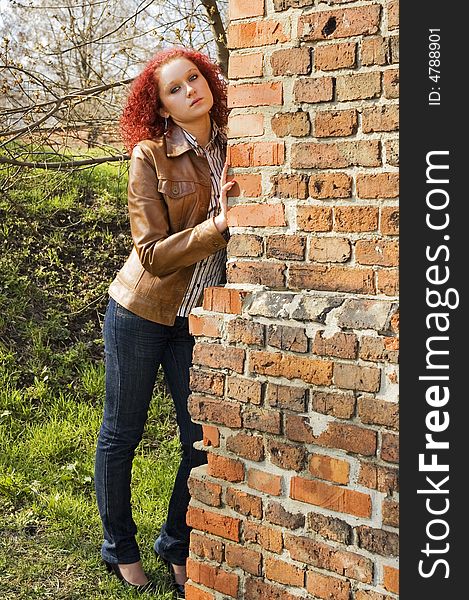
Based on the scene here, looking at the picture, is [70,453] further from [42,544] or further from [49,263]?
[49,263]

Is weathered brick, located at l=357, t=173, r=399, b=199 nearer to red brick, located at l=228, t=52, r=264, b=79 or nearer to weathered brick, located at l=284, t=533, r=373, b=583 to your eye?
red brick, located at l=228, t=52, r=264, b=79

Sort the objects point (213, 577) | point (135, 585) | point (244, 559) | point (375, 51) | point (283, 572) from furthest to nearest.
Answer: point (135, 585)
point (213, 577)
point (244, 559)
point (283, 572)
point (375, 51)

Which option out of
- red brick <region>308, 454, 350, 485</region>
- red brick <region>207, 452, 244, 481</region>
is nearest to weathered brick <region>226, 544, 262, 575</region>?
red brick <region>207, 452, 244, 481</region>

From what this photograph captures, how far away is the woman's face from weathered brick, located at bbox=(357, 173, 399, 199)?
92 cm

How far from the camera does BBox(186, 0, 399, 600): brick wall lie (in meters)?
2.46

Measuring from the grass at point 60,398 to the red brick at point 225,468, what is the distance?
0.92 metres

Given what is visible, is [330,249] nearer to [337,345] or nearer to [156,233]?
[337,345]

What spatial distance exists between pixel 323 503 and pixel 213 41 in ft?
11.3

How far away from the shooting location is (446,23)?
7.66 ft

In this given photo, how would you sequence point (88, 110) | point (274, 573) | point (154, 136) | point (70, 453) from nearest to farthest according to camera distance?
point (274, 573), point (154, 136), point (70, 453), point (88, 110)

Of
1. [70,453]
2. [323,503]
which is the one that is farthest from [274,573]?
[70,453]

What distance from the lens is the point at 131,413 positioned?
3.40 m

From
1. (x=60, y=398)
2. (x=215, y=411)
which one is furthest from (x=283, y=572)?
(x=60, y=398)

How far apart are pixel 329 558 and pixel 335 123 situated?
133cm
